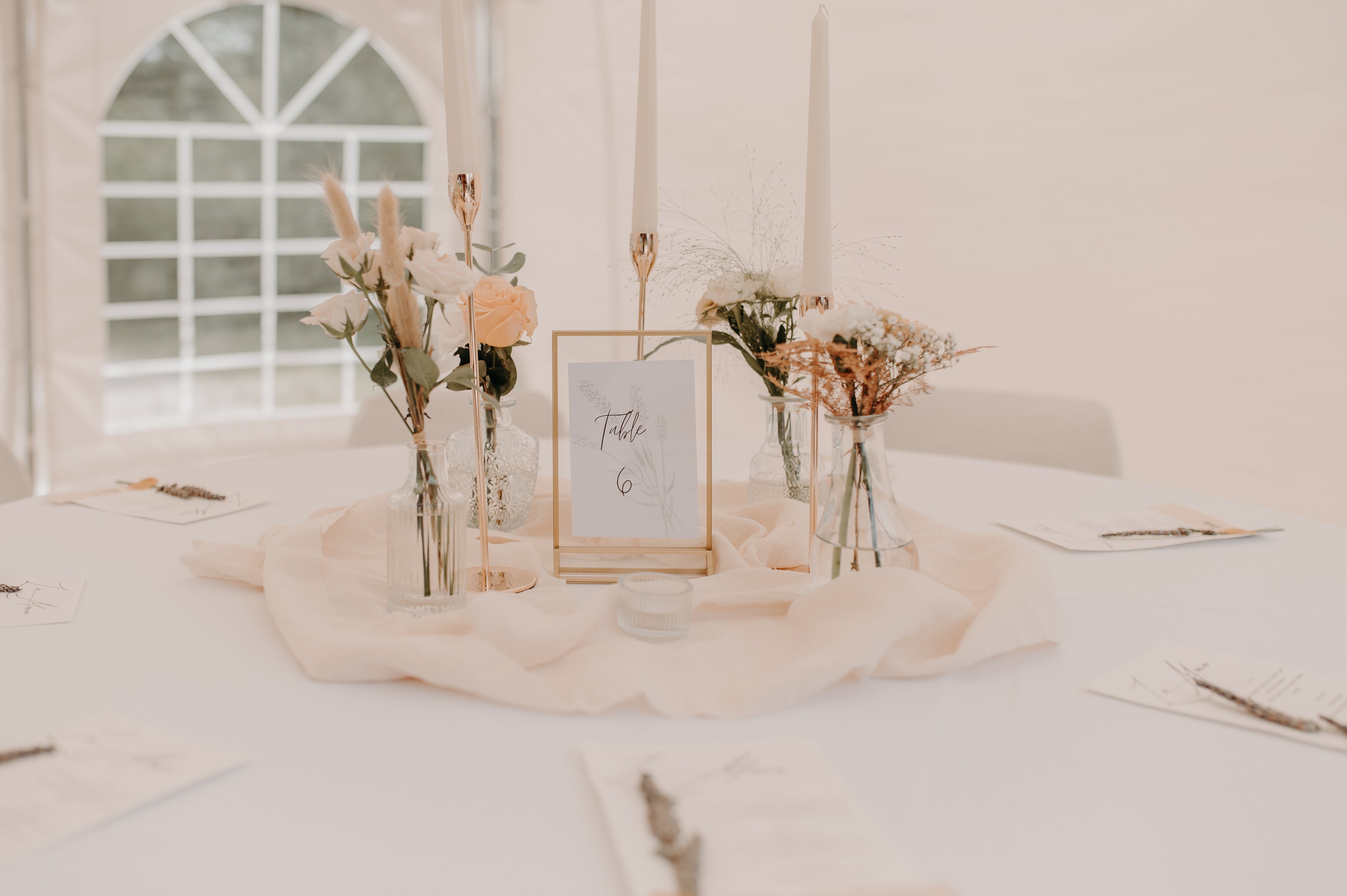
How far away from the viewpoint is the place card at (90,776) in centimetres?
59

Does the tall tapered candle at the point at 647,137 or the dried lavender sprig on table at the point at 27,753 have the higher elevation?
the tall tapered candle at the point at 647,137

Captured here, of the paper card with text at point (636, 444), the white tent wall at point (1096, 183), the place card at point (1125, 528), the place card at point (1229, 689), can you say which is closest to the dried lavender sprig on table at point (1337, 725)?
the place card at point (1229, 689)

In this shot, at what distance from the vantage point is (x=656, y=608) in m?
0.88

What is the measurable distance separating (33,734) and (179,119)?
4.13m

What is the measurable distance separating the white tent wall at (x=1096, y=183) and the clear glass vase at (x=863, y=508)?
1.26m

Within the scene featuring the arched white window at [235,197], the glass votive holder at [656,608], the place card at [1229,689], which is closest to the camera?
the place card at [1229,689]

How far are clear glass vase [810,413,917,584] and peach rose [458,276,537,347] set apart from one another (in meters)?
0.36

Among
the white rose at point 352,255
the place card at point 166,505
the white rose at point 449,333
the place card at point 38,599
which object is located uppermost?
the white rose at point 352,255

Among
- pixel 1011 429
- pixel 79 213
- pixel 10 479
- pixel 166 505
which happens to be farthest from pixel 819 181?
pixel 79 213

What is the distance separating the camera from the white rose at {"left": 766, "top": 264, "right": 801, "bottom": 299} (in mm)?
1152

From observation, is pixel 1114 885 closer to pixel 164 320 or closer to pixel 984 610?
pixel 984 610

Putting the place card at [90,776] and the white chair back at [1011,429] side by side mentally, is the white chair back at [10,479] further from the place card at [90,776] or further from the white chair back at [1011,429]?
the white chair back at [1011,429]

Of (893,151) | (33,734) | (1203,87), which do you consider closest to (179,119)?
(893,151)

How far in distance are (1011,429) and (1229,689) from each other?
1291 mm
